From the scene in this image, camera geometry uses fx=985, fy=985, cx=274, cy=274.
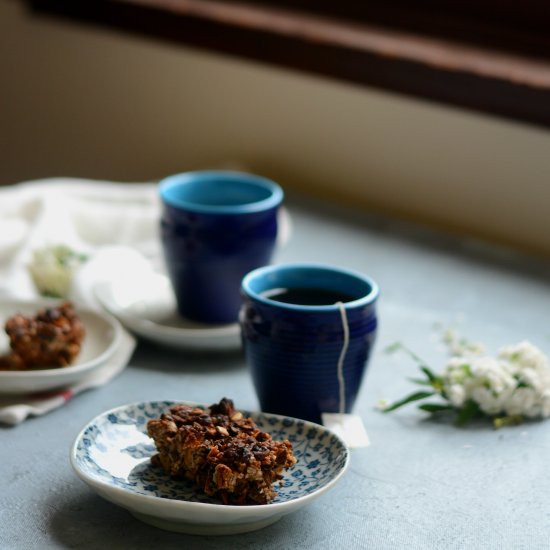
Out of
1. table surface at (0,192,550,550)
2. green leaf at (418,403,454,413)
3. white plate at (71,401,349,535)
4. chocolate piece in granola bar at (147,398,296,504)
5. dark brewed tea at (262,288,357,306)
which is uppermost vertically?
dark brewed tea at (262,288,357,306)

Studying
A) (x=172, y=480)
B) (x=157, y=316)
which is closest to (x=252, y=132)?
(x=157, y=316)

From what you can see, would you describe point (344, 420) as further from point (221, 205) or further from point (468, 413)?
point (221, 205)

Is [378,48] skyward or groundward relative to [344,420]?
skyward

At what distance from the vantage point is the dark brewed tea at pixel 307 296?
0.84m

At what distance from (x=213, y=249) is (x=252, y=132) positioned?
706 millimetres

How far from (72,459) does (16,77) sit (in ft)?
5.10

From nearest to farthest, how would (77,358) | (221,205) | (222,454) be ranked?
(222,454) → (77,358) → (221,205)

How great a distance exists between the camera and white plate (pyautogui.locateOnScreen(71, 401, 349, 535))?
0.63 m

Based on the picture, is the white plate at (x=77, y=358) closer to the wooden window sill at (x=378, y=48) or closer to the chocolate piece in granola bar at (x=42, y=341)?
the chocolate piece in granola bar at (x=42, y=341)

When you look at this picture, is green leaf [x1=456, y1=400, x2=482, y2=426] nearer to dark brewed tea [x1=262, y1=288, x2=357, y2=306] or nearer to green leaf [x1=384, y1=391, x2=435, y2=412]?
green leaf [x1=384, y1=391, x2=435, y2=412]

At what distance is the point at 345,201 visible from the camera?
1518mm

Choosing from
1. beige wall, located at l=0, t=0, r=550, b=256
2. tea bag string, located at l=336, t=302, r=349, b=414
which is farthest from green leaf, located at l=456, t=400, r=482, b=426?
beige wall, located at l=0, t=0, r=550, b=256

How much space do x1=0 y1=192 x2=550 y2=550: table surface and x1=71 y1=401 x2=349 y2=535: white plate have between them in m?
0.02

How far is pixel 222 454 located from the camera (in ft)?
2.19
